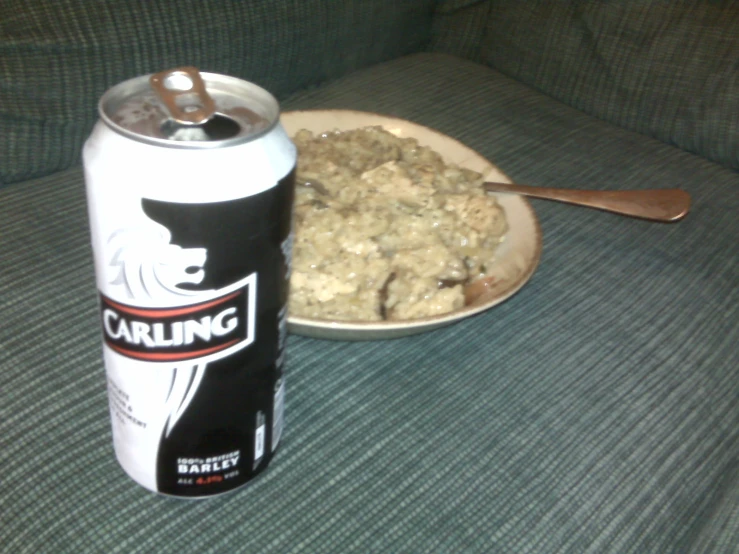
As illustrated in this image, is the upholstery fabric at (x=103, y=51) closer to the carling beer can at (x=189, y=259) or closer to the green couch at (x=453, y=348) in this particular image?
the green couch at (x=453, y=348)

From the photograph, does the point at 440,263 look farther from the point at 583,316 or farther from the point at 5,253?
the point at 5,253

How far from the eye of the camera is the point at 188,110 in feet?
1.31

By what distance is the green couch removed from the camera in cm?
54

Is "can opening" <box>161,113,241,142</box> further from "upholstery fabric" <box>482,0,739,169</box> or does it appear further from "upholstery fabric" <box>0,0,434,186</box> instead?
"upholstery fabric" <box>482,0,739,169</box>

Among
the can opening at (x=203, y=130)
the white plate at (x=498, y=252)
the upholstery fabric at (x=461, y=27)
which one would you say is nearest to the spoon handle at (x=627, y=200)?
the white plate at (x=498, y=252)

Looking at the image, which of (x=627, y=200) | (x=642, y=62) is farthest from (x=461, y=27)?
(x=627, y=200)

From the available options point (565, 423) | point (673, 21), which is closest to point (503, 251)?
point (565, 423)

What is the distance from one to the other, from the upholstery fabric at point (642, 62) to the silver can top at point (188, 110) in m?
0.98

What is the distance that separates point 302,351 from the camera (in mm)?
682

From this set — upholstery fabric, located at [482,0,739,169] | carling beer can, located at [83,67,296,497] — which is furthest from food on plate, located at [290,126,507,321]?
upholstery fabric, located at [482,0,739,169]

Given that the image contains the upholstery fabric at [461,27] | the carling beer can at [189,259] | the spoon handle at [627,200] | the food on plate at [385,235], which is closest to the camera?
the carling beer can at [189,259]

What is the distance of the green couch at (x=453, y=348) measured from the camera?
536 millimetres

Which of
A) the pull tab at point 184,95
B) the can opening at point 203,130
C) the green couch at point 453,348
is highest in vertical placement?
the pull tab at point 184,95

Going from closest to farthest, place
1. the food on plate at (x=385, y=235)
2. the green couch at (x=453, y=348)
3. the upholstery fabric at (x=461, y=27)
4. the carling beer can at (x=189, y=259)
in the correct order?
1. the carling beer can at (x=189, y=259)
2. the green couch at (x=453, y=348)
3. the food on plate at (x=385, y=235)
4. the upholstery fabric at (x=461, y=27)
